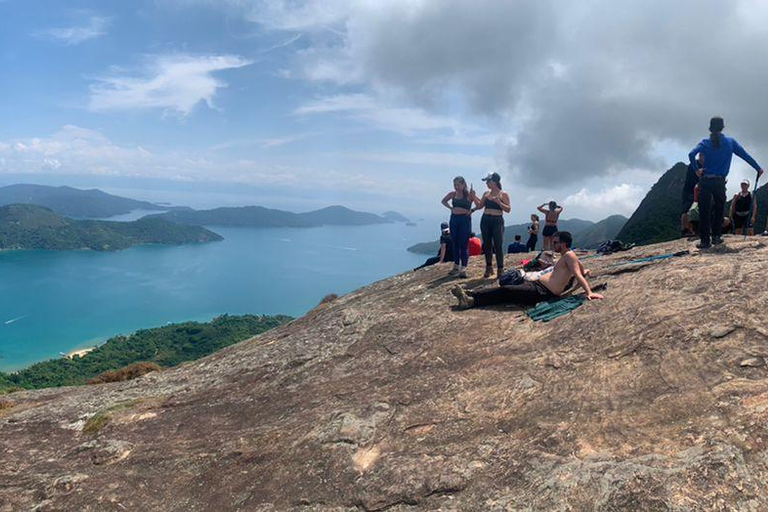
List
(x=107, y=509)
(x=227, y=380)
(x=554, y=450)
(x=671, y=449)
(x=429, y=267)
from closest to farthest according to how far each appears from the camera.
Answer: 1. (x=671, y=449)
2. (x=554, y=450)
3. (x=107, y=509)
4. (x=227, y=380)
5. (x=429, y=267)

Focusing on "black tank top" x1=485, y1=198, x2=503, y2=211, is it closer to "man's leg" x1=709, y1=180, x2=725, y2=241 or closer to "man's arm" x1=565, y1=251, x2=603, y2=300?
"man's arm" x1=565, y1=251, x2=603, y2=300

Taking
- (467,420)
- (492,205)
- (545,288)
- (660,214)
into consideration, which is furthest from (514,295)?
(660,214)

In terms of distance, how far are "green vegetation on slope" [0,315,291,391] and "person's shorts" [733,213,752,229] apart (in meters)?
86.1

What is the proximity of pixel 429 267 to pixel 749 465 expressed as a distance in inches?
518

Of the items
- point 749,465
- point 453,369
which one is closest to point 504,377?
point 453,369

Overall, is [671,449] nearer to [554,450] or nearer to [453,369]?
[554,450]

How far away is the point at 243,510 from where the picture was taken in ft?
24.4

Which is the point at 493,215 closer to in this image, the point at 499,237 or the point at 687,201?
the point at 499,237

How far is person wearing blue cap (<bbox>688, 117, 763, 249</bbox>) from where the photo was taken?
38.6 ft

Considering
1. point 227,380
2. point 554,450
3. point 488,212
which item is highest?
point 488,212

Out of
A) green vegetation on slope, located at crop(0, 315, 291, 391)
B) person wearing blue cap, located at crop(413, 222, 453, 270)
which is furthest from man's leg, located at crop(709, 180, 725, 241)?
green vegetation on slope, located at crop(0, 315, 291, 391)

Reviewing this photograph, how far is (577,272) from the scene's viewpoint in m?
10.6

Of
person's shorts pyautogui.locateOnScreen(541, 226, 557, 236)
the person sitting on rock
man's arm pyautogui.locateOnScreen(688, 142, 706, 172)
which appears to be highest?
man's arm pyautogui.locateOnScreen(688, 142, 706, 172)

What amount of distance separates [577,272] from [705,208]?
15.2ft
